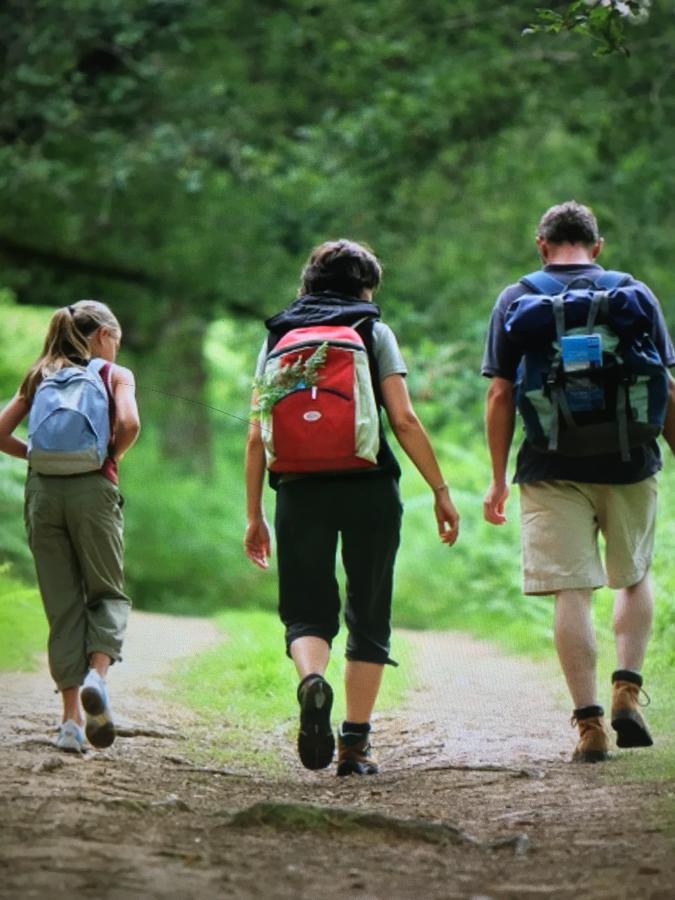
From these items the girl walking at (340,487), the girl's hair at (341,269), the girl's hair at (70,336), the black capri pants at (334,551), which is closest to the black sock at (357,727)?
the girl walking at (340,487)

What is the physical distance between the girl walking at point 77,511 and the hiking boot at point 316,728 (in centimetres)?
91

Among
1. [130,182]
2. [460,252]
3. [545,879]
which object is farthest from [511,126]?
[545,879]

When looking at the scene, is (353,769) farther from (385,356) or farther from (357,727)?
(385,356)

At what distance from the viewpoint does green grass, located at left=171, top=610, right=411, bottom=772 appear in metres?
7.17

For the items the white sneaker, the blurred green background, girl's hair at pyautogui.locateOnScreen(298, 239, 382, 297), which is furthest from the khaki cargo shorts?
the blurred green background

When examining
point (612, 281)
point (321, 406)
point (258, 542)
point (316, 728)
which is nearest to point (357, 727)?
point (316, 728)

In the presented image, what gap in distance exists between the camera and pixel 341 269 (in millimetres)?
6539

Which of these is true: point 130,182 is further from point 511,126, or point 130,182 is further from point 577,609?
point 577,609

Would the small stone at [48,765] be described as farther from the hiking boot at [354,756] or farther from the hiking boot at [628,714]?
the hiking boot at [628,714]

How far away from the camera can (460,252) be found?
62.2 feet

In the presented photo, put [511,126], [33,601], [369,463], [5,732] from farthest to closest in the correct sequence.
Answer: [511,126]
[33,601]
[5,732]
[369,463]

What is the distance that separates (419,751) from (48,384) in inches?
86.9

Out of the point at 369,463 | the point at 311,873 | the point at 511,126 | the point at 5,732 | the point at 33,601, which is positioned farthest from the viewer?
the point at 511,126

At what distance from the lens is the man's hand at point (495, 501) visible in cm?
673
